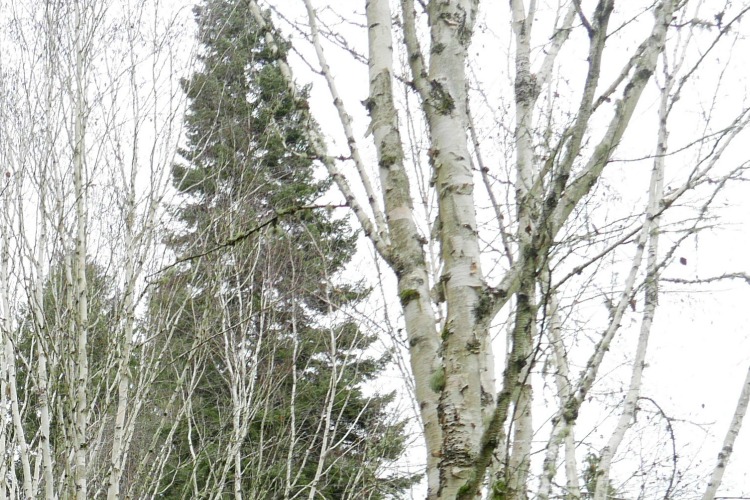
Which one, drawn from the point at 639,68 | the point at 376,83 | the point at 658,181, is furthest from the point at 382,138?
the point at 658,181

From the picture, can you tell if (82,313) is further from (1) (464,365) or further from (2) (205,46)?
(1) (464,365)

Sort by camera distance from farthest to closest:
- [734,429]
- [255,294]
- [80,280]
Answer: [255,294] < [80,280] < [734,429]

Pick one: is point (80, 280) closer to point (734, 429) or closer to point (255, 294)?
point (255, 294)

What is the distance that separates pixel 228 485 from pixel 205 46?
557 centimetres

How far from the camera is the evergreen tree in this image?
6781mm

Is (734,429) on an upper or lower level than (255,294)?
lower

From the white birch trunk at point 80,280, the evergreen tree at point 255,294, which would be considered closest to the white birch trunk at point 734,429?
the evergreen tree at point 255,294

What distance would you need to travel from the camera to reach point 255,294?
8.68 meters

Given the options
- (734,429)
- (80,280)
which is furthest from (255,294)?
(734,429)

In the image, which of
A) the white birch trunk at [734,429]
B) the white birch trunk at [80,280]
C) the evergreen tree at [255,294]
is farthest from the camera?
the evergreen tree at [255,294]

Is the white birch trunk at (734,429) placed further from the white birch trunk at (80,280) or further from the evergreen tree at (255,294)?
the white birch trunk at (80,280)

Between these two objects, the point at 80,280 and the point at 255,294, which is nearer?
the point at 80,280

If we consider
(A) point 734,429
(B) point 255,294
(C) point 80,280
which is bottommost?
(A) point 734,429

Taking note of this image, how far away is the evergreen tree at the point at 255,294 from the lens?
6781 mm
